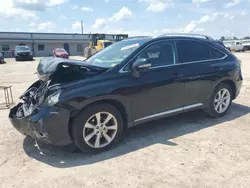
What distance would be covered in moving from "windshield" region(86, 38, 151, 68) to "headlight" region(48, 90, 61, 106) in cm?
88

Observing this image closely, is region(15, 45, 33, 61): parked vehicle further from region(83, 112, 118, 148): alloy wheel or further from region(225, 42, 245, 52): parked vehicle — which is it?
region(225, 42, 245, 52): parked vehicle

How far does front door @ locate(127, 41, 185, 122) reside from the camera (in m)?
3.89

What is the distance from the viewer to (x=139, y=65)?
3.70 m

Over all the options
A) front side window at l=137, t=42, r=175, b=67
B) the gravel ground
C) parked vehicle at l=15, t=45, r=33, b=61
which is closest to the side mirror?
front side window at l=137, t=42, r=175, b=67

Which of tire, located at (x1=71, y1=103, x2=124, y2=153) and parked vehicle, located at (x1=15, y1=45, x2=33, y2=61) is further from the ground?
parked vehicle, located at (x1=15, y1=45, x2=33, y2=61)

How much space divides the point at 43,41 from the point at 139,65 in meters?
41.7

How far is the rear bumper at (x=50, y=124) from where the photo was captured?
3.21m

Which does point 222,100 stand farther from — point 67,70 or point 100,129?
point 67,70

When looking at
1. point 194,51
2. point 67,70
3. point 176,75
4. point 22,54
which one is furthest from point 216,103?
point 22,54

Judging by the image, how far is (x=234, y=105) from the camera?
19.8 ft

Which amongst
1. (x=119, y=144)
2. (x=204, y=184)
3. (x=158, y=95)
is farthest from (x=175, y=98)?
(x=204, y=184)

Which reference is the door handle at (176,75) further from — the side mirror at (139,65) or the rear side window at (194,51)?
the side mirror at (139,65)

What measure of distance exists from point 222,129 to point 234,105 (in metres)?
1.89

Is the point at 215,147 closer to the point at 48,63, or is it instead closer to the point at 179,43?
the point at 179,43
